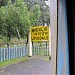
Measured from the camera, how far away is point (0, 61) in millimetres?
5809

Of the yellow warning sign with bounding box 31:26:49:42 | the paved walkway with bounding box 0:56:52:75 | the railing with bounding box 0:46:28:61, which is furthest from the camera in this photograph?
the yellow warning sign with bounding box 31:26:49:42

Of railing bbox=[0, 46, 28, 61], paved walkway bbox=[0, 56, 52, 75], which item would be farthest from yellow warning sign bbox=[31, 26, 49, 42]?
paved walkway bbox=[0, 56, 52, 75]

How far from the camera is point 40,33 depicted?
6.51 metres

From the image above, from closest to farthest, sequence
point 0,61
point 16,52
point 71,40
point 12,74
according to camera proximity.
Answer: point 71,40
point 12,74
point 0,61
point 16,52

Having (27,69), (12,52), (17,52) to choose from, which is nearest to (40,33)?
(17,52)

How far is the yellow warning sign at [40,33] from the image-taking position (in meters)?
6.42

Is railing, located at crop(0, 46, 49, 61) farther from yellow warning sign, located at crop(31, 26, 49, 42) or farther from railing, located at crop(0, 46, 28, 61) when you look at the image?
yellow warning sign, located at crop(31, 26, 49, 42)

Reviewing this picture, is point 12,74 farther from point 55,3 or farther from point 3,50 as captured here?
point 55,3

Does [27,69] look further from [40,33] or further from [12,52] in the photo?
[40,33]

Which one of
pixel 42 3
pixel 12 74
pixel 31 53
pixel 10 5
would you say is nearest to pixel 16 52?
pixel 31 53

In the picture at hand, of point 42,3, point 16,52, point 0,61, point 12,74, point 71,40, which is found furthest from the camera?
point 42,3

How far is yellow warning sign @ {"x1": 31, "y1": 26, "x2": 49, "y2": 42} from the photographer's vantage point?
6.42 m

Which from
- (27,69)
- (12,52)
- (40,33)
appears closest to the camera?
(27,69)

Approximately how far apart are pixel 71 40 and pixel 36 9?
6483mm
